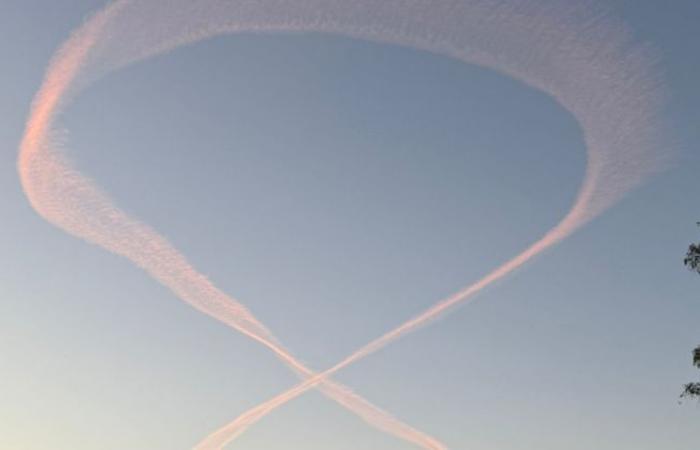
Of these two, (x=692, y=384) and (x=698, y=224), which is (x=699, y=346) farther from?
(x=698, y=224)

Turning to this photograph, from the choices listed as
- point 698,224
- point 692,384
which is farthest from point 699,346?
point 698,224

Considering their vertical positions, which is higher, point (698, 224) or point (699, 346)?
point (698, 224)

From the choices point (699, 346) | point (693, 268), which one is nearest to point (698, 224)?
point (693, 268)

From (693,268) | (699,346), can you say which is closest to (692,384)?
(699,346)

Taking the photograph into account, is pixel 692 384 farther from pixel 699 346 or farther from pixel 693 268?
pixel 693 268

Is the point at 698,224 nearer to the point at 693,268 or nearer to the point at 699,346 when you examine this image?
the point at 693,268

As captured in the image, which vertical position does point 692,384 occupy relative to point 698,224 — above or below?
below
